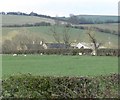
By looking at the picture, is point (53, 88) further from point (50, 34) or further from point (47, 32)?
point (50, 34)

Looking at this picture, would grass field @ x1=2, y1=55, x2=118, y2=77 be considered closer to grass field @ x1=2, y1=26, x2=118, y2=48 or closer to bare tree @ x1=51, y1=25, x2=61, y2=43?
grass field @ x1=2, y1=26, x2=118, y2=48

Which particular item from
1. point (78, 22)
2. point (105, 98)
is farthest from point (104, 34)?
point (105, 98)

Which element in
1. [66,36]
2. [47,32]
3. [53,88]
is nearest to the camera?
[53,88]

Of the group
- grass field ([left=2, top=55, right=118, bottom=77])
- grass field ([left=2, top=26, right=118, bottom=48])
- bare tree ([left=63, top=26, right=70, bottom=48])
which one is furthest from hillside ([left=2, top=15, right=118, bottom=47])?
grass field ([left=2, top=55, right=118, bottom=77])

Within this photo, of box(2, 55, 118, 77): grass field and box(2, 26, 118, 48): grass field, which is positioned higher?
box(2, 26, 118, 48): grass field

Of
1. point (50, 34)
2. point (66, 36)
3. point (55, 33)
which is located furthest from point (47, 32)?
point (66, 36)

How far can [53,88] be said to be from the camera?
Result: 11.5 metres

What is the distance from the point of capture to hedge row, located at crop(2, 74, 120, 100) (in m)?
11.3

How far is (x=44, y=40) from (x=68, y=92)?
72.2 m

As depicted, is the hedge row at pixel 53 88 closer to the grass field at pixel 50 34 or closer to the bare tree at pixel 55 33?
the grass field at pixel 50 34

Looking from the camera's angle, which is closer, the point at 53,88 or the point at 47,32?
the point at 53,88

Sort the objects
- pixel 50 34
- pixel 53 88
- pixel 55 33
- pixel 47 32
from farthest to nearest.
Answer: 1. pixel 50 34
2. pixel 47 32
3. pixel 55 33
4. pixel 53 88

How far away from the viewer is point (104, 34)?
7806 cm

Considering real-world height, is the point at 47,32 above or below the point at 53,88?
above
